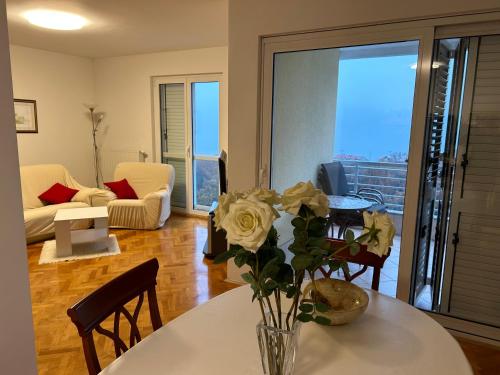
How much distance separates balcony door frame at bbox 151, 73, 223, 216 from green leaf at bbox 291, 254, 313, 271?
4.53m

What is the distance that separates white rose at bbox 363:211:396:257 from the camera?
0.85 metres

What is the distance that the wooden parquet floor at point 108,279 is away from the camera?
2357 mm

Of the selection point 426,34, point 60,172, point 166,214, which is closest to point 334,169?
point 426,34

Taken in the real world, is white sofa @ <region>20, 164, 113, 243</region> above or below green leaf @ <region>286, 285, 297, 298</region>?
below

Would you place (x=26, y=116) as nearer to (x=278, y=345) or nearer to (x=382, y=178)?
(x=382, y=178)

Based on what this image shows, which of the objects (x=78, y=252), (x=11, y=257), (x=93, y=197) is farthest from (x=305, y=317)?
(x=93, y=197)

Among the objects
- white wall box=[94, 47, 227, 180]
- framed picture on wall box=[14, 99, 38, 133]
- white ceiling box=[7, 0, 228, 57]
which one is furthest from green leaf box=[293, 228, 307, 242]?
framed picture on wall box=[14, 99, 38, 133]

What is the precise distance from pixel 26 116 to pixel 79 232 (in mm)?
2145

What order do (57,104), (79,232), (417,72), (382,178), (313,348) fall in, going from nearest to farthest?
1. (313,348)
2. (417,72)
3. (382,178)
4. (79,232)
5. (57,104)

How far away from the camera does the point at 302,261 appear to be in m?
0.83

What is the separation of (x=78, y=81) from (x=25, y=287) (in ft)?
16.4

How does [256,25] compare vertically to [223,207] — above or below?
above

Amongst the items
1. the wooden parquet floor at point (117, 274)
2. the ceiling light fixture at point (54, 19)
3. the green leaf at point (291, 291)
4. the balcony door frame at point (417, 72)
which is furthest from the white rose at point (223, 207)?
the ceiling light fixture at point (54, 19)

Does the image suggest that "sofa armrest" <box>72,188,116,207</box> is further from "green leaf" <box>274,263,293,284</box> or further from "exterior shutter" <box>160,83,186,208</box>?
"green leaf" <box>274,263,293,284</box>
